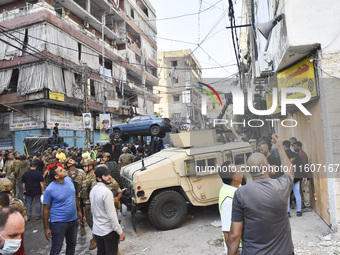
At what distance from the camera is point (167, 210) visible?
5660 millimetres

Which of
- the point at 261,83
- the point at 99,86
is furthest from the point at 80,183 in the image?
the point at 99,86

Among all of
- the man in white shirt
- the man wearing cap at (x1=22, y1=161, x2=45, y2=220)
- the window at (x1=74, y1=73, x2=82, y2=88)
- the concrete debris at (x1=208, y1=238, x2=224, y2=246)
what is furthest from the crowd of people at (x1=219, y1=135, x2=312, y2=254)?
the window at (x1=74, y1=73, x2=82, y2=88)

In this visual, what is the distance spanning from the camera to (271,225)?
7.12ft

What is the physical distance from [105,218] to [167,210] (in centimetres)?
249

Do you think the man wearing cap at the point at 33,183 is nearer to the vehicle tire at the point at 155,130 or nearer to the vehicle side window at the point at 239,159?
the vehicle side window at the point at 239,159

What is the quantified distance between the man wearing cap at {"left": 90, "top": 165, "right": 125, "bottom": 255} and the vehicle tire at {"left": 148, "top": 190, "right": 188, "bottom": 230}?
208 cm

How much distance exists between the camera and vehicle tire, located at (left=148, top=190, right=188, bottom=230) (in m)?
5.52

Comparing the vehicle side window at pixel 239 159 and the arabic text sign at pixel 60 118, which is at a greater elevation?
the arabic text sign at pixel 60 118

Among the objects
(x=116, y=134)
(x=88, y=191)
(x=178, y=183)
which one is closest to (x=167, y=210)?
(x=178, y=183)

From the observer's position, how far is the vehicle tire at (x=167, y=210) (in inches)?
217

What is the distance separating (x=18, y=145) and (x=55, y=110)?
12.0ft

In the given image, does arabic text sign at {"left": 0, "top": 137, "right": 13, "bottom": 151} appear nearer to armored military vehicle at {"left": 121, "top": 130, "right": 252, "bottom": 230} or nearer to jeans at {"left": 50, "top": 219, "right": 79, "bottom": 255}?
armored military vehicle at {"left": 121, "top": 130, "right": 252, "bottom": 230}

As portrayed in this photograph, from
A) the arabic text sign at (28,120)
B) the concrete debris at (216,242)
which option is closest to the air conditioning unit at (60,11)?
the arabic text sign at (28,120)

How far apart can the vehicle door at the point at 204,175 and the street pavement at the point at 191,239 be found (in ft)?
2.16
